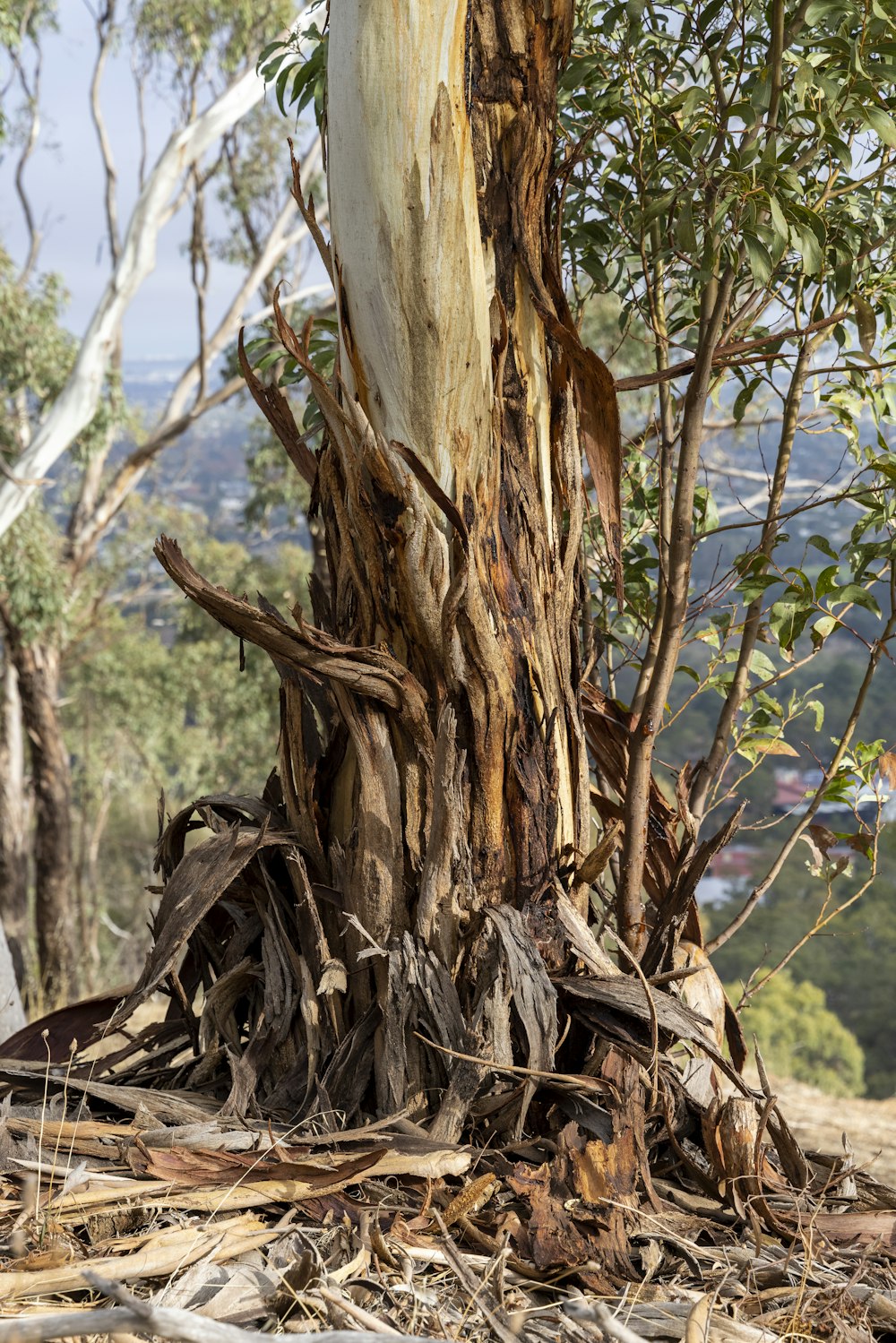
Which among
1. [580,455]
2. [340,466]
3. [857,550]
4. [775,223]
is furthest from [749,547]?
[340,466]

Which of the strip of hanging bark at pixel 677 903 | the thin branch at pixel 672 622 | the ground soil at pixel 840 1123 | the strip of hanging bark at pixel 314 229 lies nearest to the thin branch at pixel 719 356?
the thin branch at pixel 672 622

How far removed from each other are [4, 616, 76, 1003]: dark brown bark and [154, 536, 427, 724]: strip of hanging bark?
762 centimetres

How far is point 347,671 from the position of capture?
145 centimetres

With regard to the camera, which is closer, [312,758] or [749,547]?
[312,758]

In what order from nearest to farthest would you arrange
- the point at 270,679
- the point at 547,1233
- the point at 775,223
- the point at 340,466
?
the point at 547,1233 < the point at 775,223 < the point at 340,466 < the point at 270,679

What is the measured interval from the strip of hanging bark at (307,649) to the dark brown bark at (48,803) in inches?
300

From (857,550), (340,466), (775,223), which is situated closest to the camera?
(775,223)

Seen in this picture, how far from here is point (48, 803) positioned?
9078mm

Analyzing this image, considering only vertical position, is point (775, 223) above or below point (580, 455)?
above

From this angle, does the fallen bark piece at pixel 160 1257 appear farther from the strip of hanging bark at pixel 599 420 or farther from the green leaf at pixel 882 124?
the green leaf at pixel 882 124

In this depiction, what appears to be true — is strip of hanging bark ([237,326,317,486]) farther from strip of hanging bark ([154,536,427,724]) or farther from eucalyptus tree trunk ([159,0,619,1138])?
strip of hanging bark ([154,536,427,724])

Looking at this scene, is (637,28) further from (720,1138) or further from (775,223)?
(720,1138)

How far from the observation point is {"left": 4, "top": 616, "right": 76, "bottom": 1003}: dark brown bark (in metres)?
8.73

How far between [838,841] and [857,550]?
506mm
